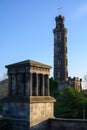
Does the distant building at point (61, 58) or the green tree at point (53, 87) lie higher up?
the distant building at point (61, 58)

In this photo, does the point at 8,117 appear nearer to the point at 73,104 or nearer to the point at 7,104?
the point at 7,104

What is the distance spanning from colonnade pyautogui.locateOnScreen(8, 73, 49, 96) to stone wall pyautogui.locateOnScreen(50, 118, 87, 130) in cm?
220

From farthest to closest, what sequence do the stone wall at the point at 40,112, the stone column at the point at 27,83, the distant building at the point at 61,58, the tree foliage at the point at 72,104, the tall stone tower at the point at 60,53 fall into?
the tall stone tower at the point at 60,53 → the distant building at the point at 61,58 → the tree foliage at the point at 72,104 → the stone column at the point at 27,83 → the stone wall at the point at 40,112

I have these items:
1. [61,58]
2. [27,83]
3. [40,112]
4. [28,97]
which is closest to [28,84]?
[27,83]

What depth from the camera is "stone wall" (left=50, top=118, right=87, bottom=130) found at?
49.0ft

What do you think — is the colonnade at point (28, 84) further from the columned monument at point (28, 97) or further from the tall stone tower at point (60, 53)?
the tall stone tower at point (60, 53)

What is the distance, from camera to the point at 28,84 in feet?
52.3

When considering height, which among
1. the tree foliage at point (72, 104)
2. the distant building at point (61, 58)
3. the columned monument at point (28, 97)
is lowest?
the tree foliage at point (72, 104)

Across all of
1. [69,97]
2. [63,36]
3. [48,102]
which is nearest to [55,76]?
[63,36]

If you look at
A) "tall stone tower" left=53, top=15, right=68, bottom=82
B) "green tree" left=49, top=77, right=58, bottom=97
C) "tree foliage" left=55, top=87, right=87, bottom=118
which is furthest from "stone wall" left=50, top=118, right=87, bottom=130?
"tall stone tower" left=53, top=15, right=68, bottom=82

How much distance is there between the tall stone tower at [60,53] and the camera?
72.3 m

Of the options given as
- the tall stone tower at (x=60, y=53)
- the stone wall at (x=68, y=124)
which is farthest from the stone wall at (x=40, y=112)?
the tall stone tower at (x=60, y=53)

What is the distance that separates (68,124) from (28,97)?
10.2 feet

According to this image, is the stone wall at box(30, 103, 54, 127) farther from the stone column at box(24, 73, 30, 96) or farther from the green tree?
the green tree
